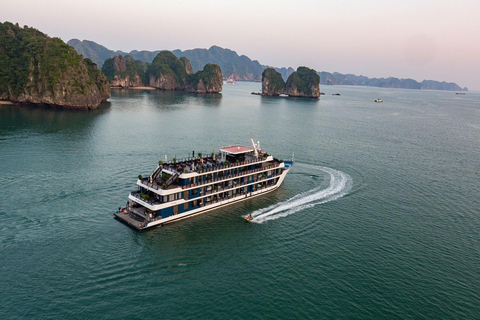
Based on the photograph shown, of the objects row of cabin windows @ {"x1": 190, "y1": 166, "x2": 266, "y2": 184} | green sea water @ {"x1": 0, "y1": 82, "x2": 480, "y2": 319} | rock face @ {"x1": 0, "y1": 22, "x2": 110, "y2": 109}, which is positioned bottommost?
green sea water @ {"x1": 0, "y1": 82, "x2": 480, "y2": 319}

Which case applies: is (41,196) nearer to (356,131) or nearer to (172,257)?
(172,257)

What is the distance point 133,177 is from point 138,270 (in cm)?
2972

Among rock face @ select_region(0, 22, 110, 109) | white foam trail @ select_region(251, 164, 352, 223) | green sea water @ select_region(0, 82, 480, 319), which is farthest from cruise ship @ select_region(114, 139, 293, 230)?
rock face @ select_region(0, 22, 110, 109)

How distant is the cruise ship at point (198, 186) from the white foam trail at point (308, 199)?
18.2 feet

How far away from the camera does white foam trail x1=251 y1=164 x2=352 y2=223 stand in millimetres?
50688

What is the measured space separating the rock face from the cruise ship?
111 m

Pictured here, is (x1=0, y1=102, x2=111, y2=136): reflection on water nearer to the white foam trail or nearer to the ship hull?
the ship hull

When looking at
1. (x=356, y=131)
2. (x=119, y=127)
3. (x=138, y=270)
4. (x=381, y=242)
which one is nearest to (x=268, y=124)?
(x=356, y=131)

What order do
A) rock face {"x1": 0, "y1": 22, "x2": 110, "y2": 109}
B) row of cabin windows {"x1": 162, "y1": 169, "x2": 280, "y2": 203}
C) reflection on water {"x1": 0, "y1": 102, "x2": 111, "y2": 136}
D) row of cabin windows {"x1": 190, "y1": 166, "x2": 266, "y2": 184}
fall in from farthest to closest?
1. rock face {"x1": 0, "y1": 22, "x2": 110, "y2": 109}
2. reflection on water {"x1": 0, "y1": 102, "x2": 111, "y2": 136}
3. row of cabin windows {"x1": 190, "y1": 166, "x2": 266, "y2": 184}
4. row of cabin windows {"x1": 162, "y1": 169, "x2": 280, "y2": 203}

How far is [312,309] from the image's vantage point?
1204 inches

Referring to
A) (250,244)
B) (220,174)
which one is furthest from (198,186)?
(250,244)

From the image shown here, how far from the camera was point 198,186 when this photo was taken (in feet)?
159

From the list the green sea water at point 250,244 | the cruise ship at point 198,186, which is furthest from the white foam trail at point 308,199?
the cruise ship at point 198,186

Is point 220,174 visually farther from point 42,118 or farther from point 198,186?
point 42,118
